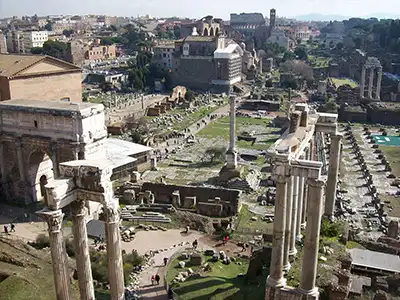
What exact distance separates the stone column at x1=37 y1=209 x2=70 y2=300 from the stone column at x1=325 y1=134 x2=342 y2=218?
1335 centimetres

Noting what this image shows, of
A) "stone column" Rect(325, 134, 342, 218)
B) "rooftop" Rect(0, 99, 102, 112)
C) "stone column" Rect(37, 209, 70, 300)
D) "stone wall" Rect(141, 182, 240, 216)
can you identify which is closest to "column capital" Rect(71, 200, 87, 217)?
"stone column" Rect(37, 209, 70, 300)

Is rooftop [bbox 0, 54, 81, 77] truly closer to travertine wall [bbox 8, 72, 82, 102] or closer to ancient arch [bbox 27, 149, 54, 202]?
travertine wall [bbox 8, 72, 82, 102]

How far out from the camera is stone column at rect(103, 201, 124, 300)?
13.3 meters

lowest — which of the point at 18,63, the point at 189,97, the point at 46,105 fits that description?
the point at 189,97

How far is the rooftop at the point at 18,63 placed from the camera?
32.2m

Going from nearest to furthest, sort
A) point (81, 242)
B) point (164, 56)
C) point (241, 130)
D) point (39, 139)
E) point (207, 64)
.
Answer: point (81, 242), point (39, 139), point (241, 130), point (207, 64), point (164, 56)

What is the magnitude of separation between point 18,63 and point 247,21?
16704cm

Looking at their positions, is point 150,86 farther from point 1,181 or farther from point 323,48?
point 323,48

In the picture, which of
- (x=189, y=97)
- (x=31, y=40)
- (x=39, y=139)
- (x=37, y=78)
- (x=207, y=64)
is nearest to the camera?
(x=39, y=139)

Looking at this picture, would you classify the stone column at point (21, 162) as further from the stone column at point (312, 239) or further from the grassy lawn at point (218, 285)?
the stone column at point (312, 239)

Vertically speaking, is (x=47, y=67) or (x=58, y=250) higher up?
(x=47, y=67)

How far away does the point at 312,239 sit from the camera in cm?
1441

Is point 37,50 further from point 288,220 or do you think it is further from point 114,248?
point 114,248

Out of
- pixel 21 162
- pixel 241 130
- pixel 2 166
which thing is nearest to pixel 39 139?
pixel 21 162
